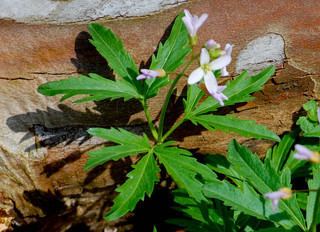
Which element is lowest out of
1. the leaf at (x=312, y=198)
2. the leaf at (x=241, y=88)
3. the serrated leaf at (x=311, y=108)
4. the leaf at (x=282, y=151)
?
the leaf at (x=312, y=198)

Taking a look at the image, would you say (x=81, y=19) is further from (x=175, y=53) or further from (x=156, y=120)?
(x=156, y=120)

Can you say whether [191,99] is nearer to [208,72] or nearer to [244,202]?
[208,72]

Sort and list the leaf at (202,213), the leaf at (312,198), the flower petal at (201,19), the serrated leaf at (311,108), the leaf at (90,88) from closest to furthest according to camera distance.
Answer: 1. the flower petal at (201,19)
2. the leaf at (312,198)
3. the leaf at (90,88)
4. the leaf at (202,213)
5. the serrated leaf at (311,108)

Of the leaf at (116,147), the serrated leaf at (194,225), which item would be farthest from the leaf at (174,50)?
the serrated leaf at (194,225)

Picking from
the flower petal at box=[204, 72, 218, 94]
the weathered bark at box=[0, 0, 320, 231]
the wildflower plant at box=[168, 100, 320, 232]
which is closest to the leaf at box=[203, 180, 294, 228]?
the wildflower plant at box=[168, 100, 320, 232]

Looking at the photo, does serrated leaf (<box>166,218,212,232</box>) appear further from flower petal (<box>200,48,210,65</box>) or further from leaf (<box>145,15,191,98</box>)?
flower petal (<box>200,48,210,65</box>)

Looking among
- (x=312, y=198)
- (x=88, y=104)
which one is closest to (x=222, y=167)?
(x=312, y=198)

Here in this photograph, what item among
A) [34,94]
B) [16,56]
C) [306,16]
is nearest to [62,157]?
[34,94]

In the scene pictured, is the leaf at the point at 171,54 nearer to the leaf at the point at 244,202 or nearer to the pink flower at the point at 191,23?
the pink flower at the point at 191,23

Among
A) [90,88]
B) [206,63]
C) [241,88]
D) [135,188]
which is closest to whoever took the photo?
[206,63]
